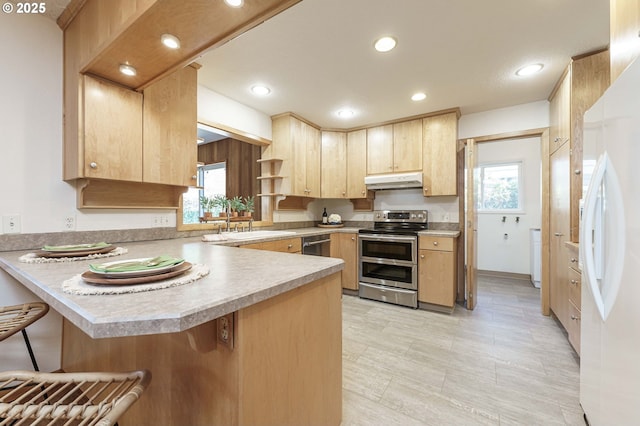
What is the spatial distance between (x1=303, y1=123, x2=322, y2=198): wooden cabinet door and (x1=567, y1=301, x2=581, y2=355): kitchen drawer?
9.16 ft

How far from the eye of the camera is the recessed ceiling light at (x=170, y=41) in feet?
4.22

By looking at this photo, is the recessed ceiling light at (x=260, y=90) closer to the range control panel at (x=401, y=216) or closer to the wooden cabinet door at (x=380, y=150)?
the wooden cabinet door at (x=380, y=150)

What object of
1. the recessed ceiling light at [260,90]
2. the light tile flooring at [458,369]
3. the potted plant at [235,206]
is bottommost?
the light tile flooring at [458,369]

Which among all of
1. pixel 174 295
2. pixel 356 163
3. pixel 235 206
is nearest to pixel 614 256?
pixel 174 295

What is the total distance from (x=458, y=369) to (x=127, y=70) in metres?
2.93

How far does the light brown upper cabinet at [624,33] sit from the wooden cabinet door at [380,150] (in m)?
2.39

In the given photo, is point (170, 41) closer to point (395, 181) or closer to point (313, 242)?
point (313, 242)

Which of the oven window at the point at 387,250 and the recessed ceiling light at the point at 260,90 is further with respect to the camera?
the oven window at the point at 387,250

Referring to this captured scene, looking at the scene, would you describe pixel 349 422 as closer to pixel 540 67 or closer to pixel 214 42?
pixel 214 42

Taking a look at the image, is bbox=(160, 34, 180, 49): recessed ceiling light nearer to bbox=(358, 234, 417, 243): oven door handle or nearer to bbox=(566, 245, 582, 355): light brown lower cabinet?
bbox=(358, 234, 417, 243): oven door handle

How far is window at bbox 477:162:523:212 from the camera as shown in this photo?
14.5 ft

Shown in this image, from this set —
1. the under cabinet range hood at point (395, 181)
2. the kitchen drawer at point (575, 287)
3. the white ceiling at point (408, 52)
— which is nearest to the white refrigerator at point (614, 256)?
the kitchen drawer at point (575, 287)

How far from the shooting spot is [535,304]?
3156 mm

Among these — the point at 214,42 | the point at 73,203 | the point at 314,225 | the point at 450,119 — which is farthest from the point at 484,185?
the point at 73,203
